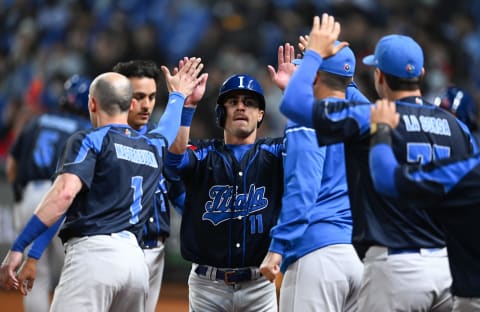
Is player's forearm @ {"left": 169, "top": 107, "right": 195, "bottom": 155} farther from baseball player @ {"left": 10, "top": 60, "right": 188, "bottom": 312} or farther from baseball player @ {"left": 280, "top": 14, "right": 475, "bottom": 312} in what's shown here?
baseball player @ {"left": 280, "top": 14, "right": 475, "bottom": 312}

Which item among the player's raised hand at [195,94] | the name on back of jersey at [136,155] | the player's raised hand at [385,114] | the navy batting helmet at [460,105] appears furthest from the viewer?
the navy batting helmet at [460,105]

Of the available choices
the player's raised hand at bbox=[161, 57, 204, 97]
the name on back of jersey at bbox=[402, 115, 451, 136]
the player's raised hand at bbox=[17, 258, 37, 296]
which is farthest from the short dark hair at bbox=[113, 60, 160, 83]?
the name on back of jersey at bbox=[402, 115, 451, 136]

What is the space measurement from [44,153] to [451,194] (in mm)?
5348

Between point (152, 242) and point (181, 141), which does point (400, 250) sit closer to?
point (181, 141)

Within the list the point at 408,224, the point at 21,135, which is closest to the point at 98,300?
the point at 408,224

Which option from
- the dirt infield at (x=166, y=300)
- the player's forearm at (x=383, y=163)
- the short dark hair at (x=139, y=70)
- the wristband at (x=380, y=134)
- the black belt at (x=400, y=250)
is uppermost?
the short dark hair at (x=139, y=70)

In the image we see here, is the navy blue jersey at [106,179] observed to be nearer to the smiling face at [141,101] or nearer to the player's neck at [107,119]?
the player's neck at [107,119]

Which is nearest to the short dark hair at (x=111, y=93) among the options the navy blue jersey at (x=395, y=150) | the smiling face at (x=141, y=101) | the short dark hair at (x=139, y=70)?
the smiling face at (x=141, y=101)

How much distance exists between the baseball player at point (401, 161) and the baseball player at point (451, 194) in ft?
1.11

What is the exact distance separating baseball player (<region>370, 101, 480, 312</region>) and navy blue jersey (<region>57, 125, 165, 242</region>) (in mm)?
1778

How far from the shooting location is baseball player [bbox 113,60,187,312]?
6.32 meters

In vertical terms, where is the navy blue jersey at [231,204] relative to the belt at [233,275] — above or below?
above

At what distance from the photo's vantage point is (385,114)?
162 inches

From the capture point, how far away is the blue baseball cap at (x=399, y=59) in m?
4.43
